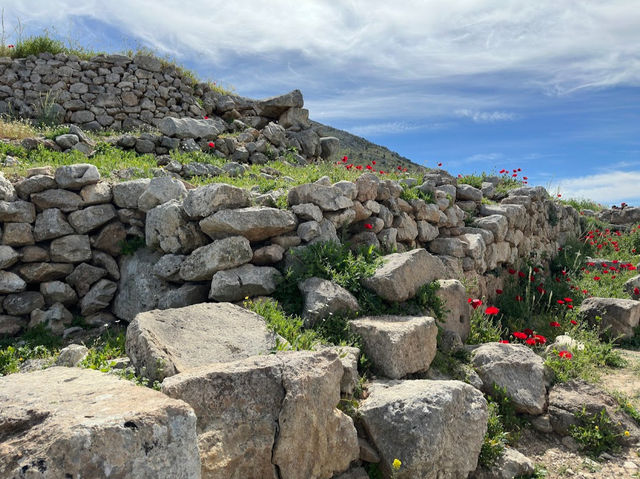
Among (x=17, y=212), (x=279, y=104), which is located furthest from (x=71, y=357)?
(x=279, y=104)

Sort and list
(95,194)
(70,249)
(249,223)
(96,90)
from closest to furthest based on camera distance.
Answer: (249,223) < (70,249) < (95,194) < (96,90)

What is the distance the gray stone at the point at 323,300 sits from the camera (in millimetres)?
4977

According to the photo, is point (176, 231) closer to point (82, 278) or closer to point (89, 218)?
point (89, 218)

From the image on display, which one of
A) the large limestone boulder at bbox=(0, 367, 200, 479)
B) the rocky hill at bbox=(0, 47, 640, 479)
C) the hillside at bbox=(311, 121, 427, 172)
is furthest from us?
the hillside at bbox=(311, 121, 427, 172)

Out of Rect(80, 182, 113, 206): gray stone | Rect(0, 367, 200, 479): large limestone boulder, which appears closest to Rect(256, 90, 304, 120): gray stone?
Rect(80, 182, 113, 206): gray stone

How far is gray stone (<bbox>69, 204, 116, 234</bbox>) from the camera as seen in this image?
20.0 feet

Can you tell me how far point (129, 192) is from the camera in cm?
630

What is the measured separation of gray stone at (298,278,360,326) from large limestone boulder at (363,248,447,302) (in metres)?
0.32

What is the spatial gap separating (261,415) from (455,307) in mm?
3354

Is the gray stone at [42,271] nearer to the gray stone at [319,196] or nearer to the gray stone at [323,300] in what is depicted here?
the gray stone at [319,196]

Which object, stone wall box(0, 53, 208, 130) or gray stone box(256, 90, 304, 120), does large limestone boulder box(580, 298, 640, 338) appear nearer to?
gray stone box(256, 90, 304, 120)

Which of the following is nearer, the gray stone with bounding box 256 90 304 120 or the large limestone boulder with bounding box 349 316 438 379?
the large limestone boulder with bounding box 349 316 438 379

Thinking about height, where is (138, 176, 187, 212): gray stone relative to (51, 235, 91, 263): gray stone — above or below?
above

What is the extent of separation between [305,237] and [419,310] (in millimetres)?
1540
